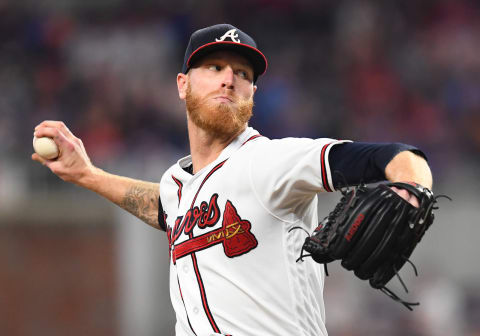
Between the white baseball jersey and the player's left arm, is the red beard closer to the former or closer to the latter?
the white baseball jersey

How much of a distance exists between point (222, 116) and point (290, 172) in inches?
23.2

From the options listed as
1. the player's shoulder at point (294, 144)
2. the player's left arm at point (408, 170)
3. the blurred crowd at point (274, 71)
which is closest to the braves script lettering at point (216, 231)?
the player's shoulder at point (294, 144)

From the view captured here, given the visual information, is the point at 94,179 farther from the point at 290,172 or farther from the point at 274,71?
the point at 274,71

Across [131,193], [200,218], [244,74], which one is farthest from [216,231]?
[131,193]

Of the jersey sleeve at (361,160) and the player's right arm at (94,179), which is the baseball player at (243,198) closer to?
the jersey sleeve at (361,160)

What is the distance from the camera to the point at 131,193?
3.83m

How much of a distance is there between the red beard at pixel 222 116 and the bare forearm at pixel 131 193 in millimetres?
689

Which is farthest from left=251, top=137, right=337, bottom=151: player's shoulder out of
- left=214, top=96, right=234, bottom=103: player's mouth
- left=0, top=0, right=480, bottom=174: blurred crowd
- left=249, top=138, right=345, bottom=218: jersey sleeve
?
left=0, top=0, right=480, bottom=174: blurred crowd

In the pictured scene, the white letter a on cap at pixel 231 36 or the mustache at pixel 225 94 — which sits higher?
the white letter a on cap at pixel 231 36

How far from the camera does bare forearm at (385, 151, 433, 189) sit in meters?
2.30

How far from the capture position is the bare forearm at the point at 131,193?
375cm

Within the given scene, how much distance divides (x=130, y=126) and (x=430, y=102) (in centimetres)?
365

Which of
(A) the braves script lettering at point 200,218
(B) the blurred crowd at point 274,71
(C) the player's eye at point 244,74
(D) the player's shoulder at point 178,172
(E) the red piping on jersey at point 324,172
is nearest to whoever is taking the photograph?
(E) the red piping on jersey at point 324,172

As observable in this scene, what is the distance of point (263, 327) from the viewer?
281 centimetres
